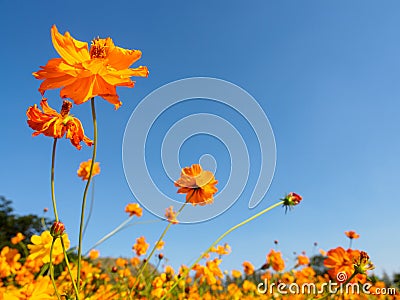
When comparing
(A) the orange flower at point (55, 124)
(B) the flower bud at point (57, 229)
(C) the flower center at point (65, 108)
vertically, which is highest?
(C) the flower center at point (65, 108)

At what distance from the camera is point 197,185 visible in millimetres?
1084

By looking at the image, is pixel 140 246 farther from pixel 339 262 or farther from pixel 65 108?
pixel 65 108

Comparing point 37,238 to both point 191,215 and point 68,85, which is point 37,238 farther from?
point 68,85

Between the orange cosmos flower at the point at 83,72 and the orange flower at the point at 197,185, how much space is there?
49cm

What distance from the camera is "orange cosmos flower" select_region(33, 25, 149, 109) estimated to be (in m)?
0.61

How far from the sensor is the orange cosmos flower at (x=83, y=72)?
612 mm

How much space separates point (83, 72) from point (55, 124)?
0.12 m

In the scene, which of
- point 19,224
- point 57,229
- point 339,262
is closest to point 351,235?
point 339,262

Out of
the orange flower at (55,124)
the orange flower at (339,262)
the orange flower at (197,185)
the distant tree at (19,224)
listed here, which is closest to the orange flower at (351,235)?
the orange flower at (339,262)

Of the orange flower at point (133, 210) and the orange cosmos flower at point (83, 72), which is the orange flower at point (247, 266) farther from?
the orange cosmos flower at point (83, 72)

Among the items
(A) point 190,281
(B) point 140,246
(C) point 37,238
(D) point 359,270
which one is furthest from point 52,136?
(A) point 190,281

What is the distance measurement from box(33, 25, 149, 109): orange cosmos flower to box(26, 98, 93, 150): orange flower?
2.4 inches

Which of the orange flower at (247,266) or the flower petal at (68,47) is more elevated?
the orange flower at (247,266)

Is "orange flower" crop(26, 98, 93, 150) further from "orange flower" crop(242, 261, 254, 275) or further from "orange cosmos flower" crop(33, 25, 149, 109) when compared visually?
"orange flower" crop(242, 261, 254, 275)
